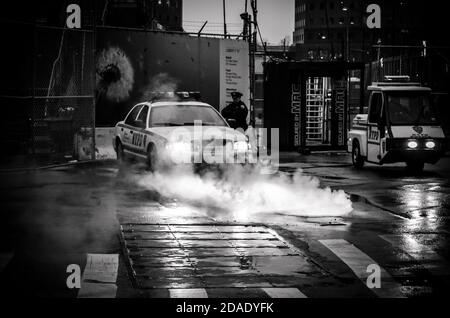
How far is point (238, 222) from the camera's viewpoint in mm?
12289

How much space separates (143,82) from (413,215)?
13.0m

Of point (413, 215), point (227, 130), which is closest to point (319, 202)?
point (413, 215)

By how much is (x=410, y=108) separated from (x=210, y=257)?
12.3 metres

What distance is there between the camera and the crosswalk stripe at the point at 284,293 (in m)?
7.68

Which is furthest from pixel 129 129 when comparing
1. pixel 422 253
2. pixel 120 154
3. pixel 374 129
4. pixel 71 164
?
pixel 422 253

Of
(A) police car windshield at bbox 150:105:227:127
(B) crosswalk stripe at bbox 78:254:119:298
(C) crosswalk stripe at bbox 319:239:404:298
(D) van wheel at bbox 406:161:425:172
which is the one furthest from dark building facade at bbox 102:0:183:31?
(B) crosswalk stripe at bbox 78:254:119:298

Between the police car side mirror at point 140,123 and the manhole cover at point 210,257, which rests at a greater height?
the police car side mirror at point 140,123

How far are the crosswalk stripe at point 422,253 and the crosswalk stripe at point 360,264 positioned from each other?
62cm

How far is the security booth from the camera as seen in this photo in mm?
27219

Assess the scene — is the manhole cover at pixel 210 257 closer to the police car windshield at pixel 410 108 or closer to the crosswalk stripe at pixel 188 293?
the crosswalk stripe at pixel 188 293

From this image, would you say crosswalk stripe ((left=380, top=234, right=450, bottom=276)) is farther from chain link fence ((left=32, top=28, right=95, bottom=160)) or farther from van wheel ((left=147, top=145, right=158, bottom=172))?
chain link fence ((left=32, top=28, right=95, bottom=160))

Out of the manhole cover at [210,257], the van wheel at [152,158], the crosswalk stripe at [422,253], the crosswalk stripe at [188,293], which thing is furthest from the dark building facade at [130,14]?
the crosswalk stripe at [188,293]

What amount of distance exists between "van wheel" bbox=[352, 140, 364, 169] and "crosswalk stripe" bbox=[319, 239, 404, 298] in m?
11.0

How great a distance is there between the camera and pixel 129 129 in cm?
1986
